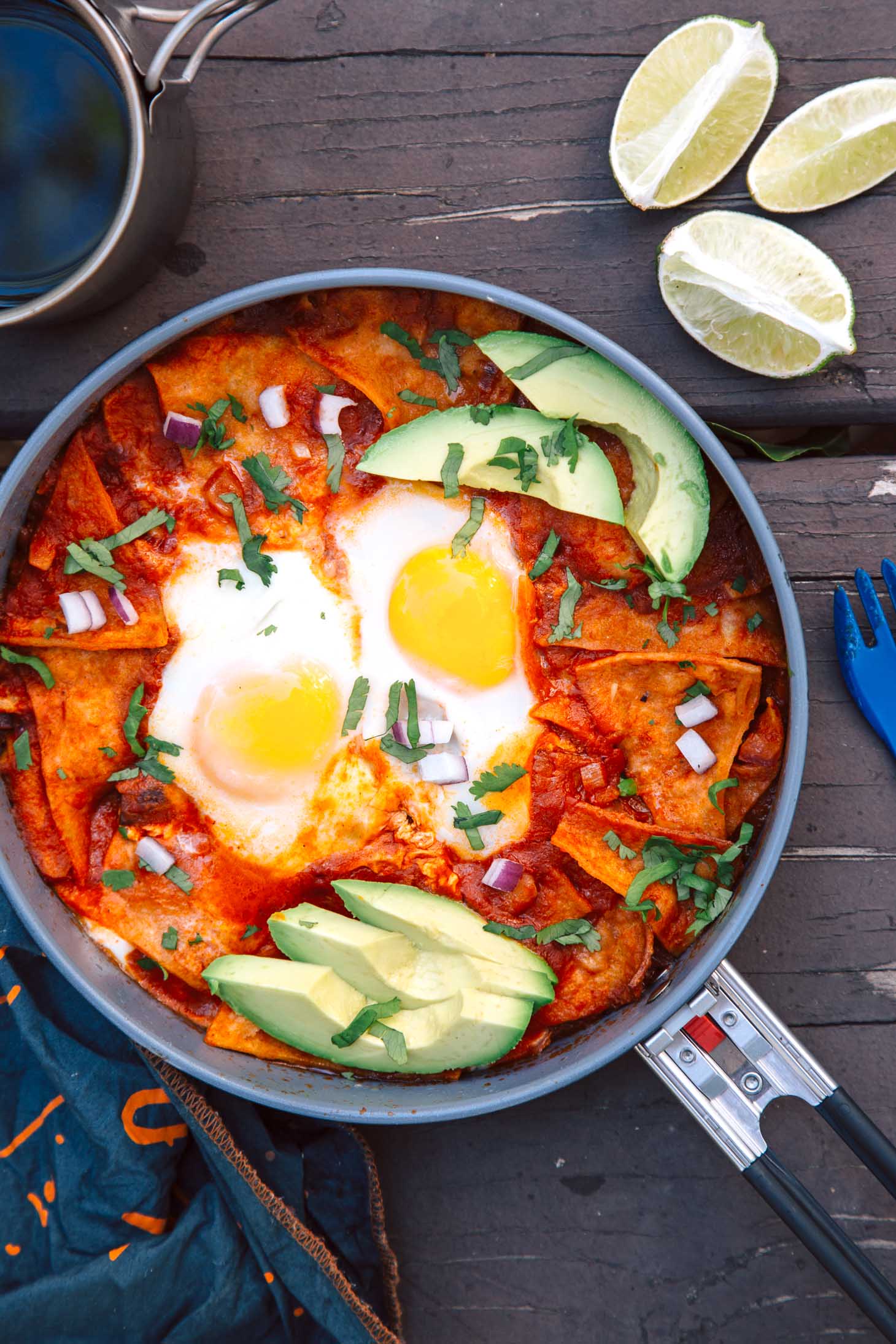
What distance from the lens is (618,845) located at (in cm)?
215

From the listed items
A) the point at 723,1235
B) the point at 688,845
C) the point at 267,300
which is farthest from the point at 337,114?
the point at 723,1235

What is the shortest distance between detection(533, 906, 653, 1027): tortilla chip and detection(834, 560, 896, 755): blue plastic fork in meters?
0.70

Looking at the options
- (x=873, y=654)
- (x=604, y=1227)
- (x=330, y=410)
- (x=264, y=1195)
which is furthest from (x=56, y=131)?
(x=604, y=1227)

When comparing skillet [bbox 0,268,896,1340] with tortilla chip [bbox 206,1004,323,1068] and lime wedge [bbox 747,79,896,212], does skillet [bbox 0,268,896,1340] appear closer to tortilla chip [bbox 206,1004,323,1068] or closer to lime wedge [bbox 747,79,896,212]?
tortilla chip [bbox 206,1004,323,1068]

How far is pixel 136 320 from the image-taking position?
2.22 m

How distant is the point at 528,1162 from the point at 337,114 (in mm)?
2517

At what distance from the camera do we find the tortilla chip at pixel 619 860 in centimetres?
212

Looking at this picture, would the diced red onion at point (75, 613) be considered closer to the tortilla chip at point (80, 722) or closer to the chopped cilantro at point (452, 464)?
the tortilla chip at point (80, 722)

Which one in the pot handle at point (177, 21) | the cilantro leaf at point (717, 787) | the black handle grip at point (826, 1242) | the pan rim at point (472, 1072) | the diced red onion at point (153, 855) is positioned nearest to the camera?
the pot handle at point (177, 21)

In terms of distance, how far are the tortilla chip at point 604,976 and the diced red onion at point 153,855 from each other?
90 cm

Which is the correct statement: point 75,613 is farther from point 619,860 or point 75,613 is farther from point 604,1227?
point 604,1227

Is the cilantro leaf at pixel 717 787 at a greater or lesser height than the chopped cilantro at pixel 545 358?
lesser

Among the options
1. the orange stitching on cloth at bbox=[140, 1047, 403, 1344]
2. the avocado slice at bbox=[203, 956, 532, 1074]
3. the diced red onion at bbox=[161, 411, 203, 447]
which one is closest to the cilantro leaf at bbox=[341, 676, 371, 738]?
the avocado slice at bbox=[203, 956, 532, 1074]

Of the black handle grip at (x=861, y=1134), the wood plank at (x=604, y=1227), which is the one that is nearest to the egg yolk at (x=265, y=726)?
the wood plank at (x=604, y=1227)
